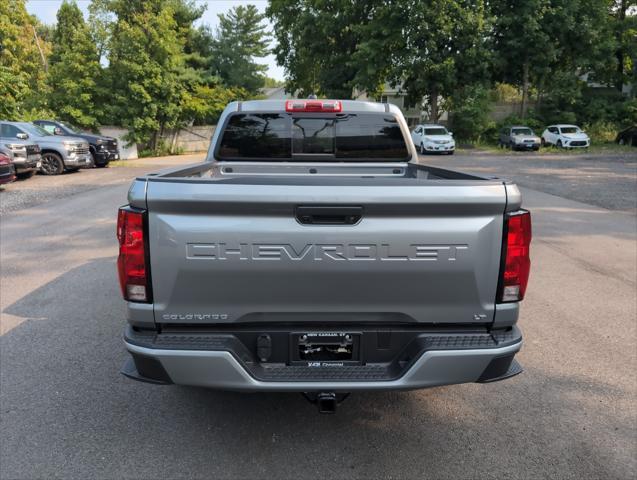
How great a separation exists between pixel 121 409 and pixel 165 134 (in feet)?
115

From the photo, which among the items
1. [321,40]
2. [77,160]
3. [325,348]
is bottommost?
[77,160]

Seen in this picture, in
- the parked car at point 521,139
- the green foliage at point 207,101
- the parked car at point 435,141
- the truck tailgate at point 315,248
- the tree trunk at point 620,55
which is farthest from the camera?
the tree trunk at point 620,55

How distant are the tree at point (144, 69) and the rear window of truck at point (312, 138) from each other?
29.8 metres

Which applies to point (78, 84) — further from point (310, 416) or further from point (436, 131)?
point (310, 416)

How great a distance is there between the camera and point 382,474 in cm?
280

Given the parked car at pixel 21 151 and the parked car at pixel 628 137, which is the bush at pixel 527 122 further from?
the parked car at pixel 21 151

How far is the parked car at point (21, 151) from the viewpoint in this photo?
15.2 metres

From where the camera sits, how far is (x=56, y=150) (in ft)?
59.7

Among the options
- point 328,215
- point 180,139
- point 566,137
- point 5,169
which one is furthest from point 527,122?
point 328,215

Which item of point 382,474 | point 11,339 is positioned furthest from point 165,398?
point 11,339

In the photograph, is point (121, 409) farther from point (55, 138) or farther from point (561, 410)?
point (55, 138)

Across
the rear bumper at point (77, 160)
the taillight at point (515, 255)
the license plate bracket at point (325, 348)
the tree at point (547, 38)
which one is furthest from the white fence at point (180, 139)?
the taillight at point (515, 255)

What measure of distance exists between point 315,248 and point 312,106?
2.23 m

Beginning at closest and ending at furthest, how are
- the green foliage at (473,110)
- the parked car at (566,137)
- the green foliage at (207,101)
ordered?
the parked car at (566,137) → the green foliage at (207,101) → the green foliage at (473,110)
